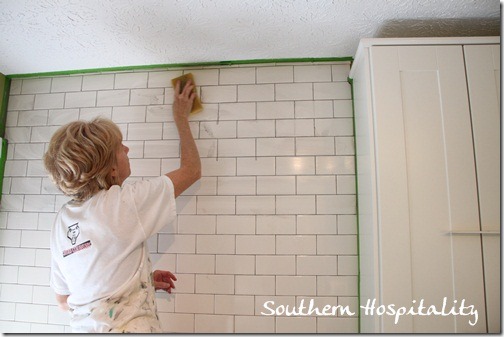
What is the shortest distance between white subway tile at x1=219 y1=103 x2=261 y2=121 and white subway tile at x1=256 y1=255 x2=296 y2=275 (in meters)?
0.54

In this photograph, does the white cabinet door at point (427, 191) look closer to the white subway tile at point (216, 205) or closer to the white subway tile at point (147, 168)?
the white subway tile at point (216, 205)

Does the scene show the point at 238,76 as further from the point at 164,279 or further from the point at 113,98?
the point at 164,279

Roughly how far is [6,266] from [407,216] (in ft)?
4.82

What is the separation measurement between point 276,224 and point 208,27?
0.73 m

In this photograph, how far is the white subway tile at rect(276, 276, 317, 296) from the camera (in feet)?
3.46

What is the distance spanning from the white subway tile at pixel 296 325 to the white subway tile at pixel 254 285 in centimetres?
11

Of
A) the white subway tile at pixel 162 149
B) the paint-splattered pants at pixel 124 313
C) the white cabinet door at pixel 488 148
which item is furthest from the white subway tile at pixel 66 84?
the white cabinet door at pixel 488 148

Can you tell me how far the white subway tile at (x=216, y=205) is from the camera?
1.11 m

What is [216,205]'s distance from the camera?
111cm

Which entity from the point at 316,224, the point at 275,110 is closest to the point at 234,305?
the point at 316,224

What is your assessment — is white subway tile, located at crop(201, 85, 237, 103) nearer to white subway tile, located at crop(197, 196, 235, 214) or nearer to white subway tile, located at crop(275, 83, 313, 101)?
white subway tile, located at crop(275, 83, 313, 101)

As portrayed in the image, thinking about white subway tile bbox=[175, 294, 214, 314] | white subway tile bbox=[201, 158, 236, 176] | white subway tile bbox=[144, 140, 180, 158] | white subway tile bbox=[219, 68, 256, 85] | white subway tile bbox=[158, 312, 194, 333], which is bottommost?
white subway tile bbox=[158, 312, 194, 333]

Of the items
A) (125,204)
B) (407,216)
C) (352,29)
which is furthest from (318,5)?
(125,204)

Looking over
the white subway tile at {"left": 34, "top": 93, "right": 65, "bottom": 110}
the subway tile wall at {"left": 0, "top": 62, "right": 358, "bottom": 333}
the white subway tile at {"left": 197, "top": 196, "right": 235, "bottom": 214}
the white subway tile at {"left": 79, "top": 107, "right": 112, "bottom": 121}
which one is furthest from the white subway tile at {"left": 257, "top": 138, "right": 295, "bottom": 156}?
the white subway tile at {"left": 34, "top": 93, "right": 65, "bottom": 110}
